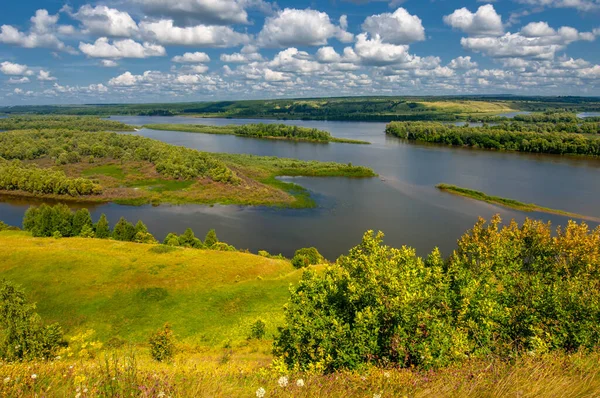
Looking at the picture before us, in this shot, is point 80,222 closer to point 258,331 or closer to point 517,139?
point 258,331

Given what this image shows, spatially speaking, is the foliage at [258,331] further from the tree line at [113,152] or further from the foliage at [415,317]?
the tree line at [113,152]

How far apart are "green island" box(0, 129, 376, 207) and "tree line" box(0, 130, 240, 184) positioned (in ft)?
0.90

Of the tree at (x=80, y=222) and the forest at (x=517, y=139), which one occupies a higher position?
the forest at (x=517, y=139)

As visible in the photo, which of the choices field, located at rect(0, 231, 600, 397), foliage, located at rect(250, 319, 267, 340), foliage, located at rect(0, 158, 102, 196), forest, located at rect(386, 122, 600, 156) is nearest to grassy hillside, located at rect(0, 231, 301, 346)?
field, located at rect(0, 231, 600, 397)

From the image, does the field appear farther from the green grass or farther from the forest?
the forest

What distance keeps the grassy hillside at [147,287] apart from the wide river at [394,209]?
1673cm

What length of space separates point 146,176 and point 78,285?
75.3 meters

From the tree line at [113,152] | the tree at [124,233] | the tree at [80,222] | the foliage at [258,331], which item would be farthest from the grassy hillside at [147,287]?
the tree line at [113,152]

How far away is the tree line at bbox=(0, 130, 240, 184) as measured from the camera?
348 feet

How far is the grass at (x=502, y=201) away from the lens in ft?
244

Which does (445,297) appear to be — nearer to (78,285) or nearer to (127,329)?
(127,329)

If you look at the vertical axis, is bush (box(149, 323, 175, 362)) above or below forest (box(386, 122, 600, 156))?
below

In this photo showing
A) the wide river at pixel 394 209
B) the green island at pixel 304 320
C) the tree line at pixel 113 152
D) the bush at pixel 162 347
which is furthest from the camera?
the tree line at pixel 113 152

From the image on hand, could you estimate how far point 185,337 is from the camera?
3180cm
